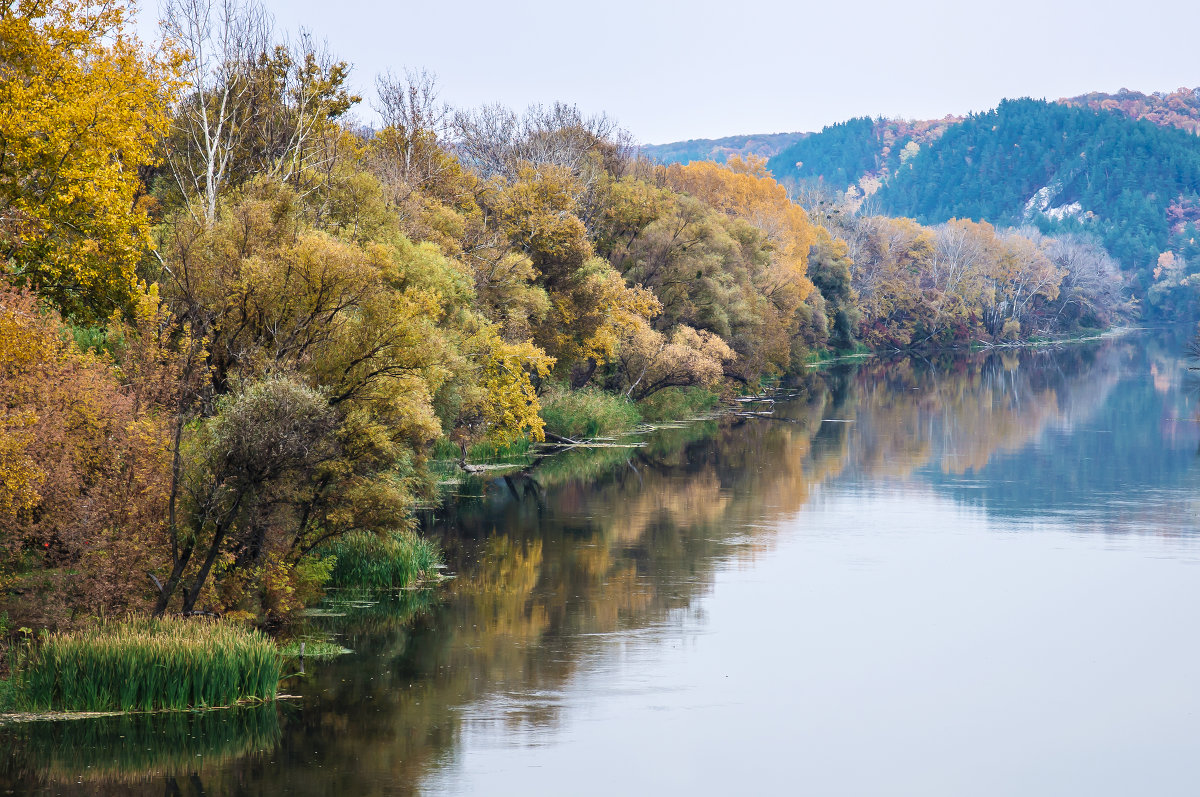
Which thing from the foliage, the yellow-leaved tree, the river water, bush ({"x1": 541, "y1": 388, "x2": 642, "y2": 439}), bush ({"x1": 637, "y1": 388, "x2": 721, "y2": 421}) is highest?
the yellow-leaved tree

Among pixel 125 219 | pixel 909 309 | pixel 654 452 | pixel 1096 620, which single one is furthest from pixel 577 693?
pixel 909 309

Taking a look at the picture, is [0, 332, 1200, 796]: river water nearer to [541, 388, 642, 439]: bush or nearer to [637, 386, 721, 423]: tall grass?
[541, 388, 642, 439]: bush

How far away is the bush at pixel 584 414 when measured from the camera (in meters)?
53.5

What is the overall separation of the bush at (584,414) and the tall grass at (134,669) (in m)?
33.0

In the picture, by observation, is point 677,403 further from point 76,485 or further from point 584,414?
point 76,485

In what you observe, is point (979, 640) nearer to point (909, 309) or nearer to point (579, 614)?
point (579, 614)

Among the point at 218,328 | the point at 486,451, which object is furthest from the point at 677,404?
the point at 218,328

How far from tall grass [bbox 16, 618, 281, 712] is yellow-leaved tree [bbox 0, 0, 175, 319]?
33.6 ft

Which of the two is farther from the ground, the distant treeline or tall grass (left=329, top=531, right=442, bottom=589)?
the distant treeline

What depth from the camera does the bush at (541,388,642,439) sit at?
53469 millimetres

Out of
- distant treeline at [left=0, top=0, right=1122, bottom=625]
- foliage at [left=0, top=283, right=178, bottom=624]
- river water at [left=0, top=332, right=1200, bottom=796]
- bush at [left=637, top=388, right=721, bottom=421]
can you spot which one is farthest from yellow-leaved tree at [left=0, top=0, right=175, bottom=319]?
bush at [left=637, top=388, right=721, bottom=421]

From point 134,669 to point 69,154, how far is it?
43.4 feet

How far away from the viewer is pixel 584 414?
54.9 meters

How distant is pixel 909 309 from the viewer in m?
135
